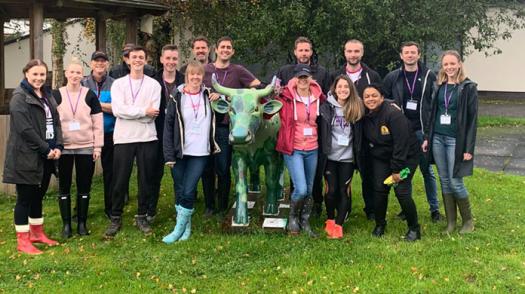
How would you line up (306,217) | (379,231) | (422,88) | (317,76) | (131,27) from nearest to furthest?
(379,231) < (306,217) < (422,88) < (317,76) < (131,27)

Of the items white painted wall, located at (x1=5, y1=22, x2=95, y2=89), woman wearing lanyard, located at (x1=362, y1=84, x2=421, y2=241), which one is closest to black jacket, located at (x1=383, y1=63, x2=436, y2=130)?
woman wearing lanyard, located at (x1=362, y1=84, x2=421, y2=241)

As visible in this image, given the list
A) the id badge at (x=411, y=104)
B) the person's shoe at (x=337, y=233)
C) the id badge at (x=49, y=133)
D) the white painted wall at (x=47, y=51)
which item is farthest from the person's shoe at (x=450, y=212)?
the white painted wall at (x=47, y=51)

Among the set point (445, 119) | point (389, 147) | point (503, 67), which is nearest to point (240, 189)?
point (389, 147)

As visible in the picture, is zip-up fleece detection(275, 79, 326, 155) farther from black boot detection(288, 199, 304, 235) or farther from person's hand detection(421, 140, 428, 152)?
person's hand detection(421, 140, 428, 152)

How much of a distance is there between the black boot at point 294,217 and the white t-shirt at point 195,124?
3.96ft

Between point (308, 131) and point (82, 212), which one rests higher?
point (308, 131)

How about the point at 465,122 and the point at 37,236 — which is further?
the point at 37,236

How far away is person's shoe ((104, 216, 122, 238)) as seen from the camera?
642 centimetres

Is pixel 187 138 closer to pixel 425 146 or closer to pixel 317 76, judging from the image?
pixel 317 76

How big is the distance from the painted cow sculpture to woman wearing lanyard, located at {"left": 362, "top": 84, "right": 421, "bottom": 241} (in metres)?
1.05

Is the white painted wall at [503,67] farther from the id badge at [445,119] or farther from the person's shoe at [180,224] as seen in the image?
the person's shoe at [180,224]

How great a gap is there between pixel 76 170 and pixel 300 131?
2.70 meters

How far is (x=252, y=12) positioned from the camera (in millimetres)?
13664

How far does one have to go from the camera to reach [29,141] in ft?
18.6
